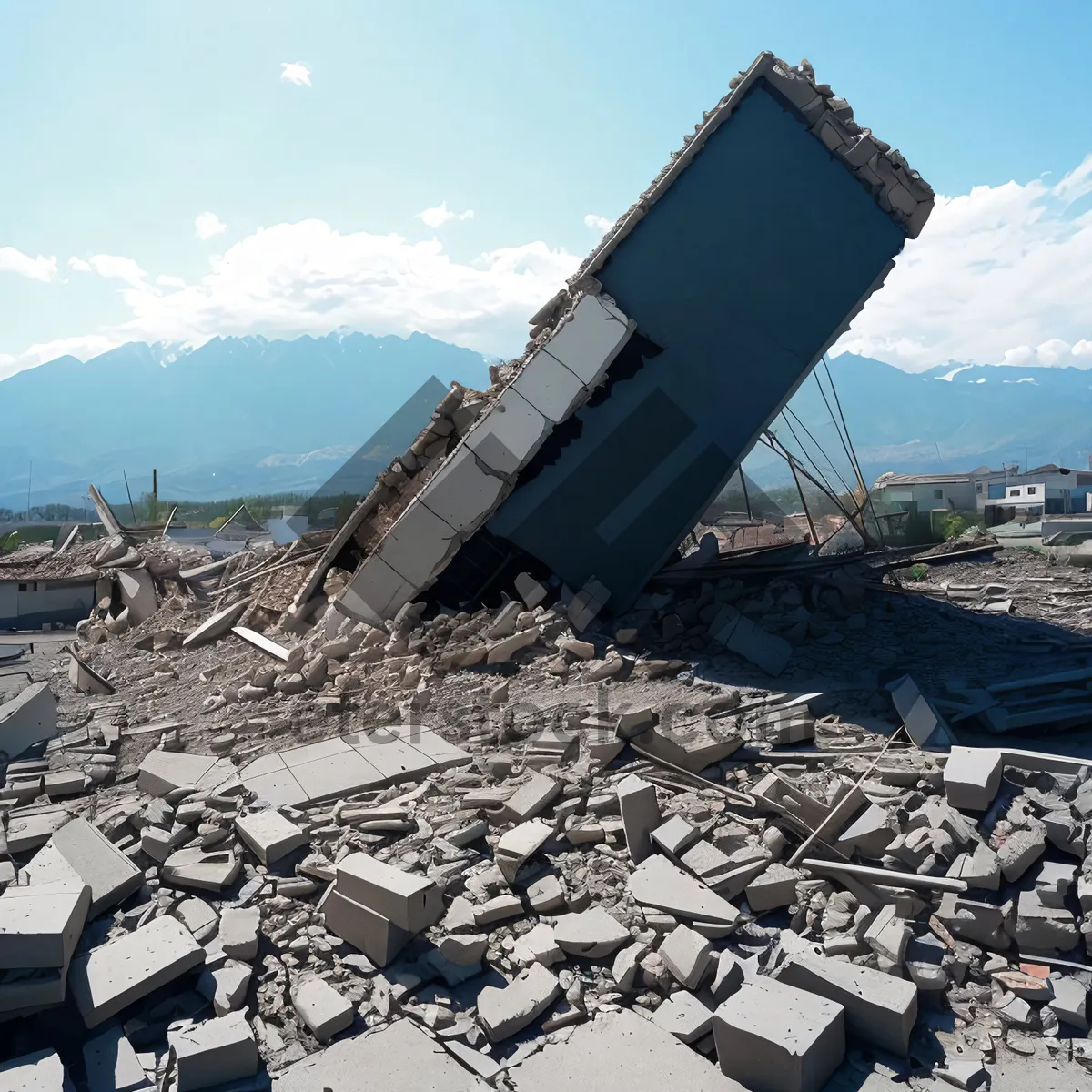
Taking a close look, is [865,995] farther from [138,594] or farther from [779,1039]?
[138,594]

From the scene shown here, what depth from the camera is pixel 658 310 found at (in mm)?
8242

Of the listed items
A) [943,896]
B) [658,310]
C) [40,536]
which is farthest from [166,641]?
[40,536]

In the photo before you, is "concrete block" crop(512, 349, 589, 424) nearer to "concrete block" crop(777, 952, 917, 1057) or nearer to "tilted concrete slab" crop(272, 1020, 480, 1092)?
"concrete block" crop(777, 952, 917, 1057)

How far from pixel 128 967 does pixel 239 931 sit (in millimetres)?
500

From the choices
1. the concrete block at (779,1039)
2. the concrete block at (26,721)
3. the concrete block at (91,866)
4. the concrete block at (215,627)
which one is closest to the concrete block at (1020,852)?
the concrete block at (779,1039)

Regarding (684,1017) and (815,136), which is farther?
(815,136)

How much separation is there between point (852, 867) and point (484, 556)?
19.3 feet

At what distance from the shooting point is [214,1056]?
10.7 feet

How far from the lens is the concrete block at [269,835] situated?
467 cm

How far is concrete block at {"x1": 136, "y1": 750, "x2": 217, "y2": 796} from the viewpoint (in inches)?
235

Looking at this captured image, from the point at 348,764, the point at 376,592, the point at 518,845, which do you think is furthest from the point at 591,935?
the point at 376,592

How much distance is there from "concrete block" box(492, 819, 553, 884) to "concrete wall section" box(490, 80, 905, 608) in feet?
15.2

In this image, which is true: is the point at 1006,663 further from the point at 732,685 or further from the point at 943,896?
the point at 943,896

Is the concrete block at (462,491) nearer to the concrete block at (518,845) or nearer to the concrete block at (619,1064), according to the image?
the concrete block at (518,845)
